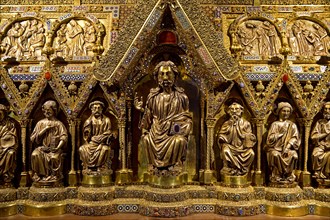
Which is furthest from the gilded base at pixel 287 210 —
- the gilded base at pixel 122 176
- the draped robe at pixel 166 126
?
the gilded base at pixel 122 176

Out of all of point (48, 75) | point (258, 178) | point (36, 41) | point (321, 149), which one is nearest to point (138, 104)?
point (48, 75)

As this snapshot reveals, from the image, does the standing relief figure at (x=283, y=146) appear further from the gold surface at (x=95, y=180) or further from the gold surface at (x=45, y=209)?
the gold surface at (x=45, y=209)

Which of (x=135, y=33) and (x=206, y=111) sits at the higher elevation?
(x=135, y=33)

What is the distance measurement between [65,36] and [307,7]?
4.11 m

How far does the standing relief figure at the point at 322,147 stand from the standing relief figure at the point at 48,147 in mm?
3541

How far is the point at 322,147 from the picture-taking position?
5133 mm

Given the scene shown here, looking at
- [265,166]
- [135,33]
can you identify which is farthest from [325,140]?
[135,33]

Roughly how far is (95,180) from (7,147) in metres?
1.31

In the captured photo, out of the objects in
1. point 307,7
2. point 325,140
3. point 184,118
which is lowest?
point 325,140

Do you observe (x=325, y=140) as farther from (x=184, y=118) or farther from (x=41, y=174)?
(x=41, y=174)

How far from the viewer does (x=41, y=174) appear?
16.6ft

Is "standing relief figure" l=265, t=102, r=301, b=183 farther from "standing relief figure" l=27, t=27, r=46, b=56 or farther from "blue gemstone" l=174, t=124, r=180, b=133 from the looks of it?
"standing relief figure" l=27, t=27, r=46, b=56

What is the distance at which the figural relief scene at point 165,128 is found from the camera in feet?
16.3

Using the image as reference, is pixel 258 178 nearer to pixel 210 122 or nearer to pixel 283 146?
pixel 283 146
